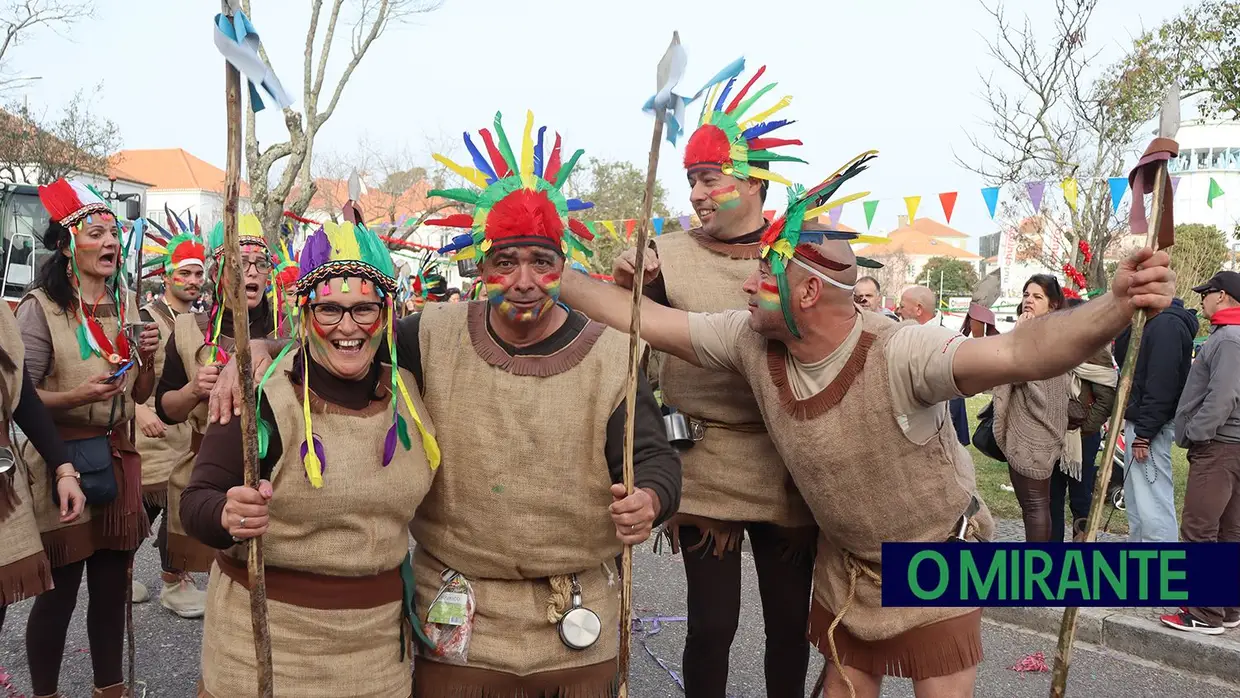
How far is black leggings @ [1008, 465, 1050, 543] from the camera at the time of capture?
5594 millimetres

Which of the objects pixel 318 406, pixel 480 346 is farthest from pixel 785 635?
pixel 318 406

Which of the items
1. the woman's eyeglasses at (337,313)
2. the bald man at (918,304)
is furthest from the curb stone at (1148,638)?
the woman's eyeglasses at (337,313)

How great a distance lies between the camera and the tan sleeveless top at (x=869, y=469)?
264 cm

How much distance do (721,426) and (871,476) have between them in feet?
2.47

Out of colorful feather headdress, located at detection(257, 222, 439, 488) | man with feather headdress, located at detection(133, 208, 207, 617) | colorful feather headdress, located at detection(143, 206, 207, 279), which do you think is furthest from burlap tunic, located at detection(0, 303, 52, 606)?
colorful feather headdress, located at detection(143, 206, 207, 279)

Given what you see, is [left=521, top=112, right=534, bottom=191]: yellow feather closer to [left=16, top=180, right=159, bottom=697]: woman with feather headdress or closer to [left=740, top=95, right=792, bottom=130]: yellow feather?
[left=740, top=95, right=792, bottom=130]: yellow feather

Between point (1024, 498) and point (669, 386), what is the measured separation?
3.25m

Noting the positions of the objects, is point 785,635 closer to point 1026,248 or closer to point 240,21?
point 240,21

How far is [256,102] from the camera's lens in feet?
6.94

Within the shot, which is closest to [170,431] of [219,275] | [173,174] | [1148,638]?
[219,275]

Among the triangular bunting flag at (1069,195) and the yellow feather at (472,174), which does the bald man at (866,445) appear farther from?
the triangular bunting flag at (1069,195)

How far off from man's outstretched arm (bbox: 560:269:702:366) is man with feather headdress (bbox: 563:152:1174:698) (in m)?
0.27

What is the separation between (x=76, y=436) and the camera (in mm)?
3648

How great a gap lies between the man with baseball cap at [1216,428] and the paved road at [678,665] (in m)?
0.65
